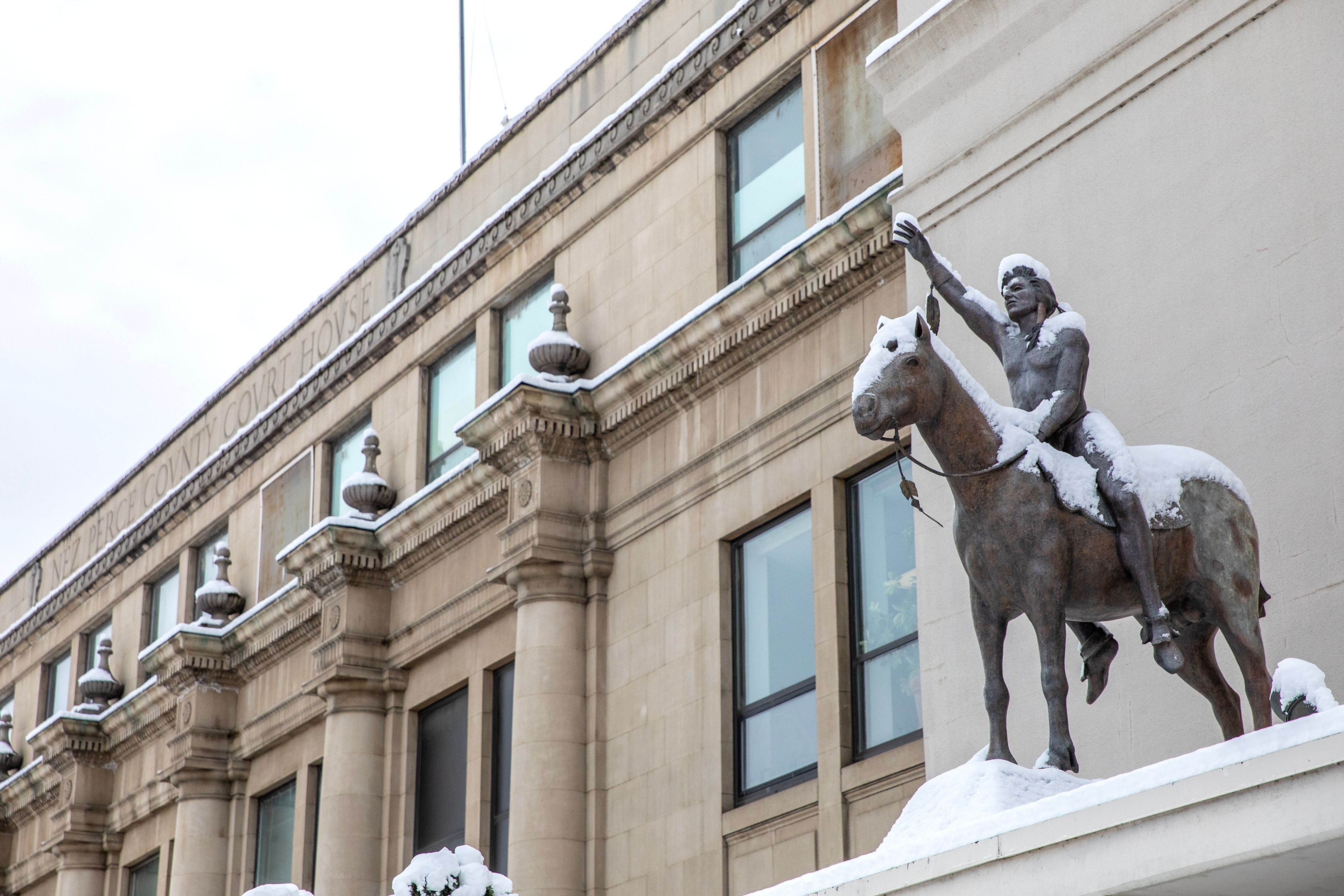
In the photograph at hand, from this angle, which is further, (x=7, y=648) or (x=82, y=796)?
(x=7, y=648)

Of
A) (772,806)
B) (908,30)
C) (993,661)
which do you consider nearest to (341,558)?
(772,806)

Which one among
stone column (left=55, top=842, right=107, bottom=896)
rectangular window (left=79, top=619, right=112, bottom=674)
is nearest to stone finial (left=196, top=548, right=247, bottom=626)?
stone column (left=55, top=842, right=107, bottom=896)

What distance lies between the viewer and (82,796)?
33.3 metres

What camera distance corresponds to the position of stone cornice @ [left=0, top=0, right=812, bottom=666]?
22188 mm

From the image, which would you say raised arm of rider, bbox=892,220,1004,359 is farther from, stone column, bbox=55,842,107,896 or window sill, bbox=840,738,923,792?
stone column, bbox=55,842,107,896

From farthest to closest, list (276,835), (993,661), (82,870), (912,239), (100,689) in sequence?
(82,870) → (100,689) → (276,835) → (912,239) → (993,661)

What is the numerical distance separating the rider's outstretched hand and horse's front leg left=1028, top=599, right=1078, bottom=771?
2.35 metres

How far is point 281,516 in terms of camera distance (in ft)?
98.3

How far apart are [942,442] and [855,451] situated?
8.12 meters

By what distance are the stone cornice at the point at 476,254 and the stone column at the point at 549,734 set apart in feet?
16.5

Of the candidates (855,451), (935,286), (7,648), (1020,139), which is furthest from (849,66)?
(7,648)

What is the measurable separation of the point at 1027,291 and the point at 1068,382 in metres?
0.74

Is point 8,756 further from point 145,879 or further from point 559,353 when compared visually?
point 559,353

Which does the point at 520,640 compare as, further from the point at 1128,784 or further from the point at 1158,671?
the point at 1128,784
